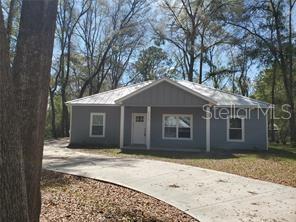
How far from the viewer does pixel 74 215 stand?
5629 millimetres

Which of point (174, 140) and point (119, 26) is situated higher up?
point (119, 26)

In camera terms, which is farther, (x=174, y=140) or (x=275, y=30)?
(x=275, y=30)

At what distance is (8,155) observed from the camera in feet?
8.18

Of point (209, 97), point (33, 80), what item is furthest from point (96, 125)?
point (33, 80)

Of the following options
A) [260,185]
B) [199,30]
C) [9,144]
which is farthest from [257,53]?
[9,144]

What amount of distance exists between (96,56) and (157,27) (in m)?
7.64

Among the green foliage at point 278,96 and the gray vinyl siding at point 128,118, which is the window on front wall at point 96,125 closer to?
the gray vinyl siding at point 128,118

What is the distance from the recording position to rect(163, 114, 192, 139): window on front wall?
64.5ft

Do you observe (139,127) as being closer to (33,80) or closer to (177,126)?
(177,126)

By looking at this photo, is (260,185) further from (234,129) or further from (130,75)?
(130,75)

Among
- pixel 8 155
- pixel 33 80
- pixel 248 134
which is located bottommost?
pixel 8 155

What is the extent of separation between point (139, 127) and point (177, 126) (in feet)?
8.04

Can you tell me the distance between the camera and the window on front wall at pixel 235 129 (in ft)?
63.5

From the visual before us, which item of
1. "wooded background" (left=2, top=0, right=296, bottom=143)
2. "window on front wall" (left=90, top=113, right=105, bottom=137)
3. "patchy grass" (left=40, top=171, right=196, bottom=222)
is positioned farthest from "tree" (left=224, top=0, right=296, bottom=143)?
"patchy grass" (left=40, top=171, right=196, bottom=222)
